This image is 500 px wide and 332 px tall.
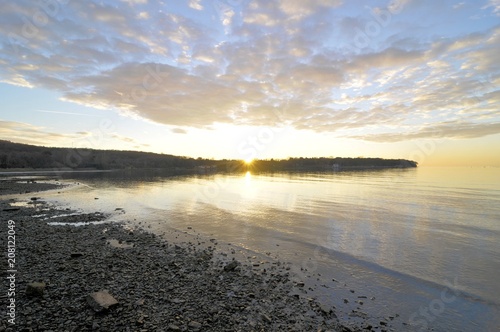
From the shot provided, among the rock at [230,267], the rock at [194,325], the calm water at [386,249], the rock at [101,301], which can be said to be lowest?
the calm water at [386,249]

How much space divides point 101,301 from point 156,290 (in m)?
2.37

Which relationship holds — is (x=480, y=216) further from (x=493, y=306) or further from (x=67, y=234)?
(x=67, y=234)

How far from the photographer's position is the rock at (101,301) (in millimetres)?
9484

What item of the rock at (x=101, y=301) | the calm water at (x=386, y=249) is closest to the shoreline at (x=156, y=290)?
the rock at (x=101, y=301)

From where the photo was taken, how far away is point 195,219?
30.8 metres

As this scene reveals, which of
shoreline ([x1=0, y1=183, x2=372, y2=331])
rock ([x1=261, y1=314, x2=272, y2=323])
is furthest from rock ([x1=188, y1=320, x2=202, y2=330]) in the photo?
rock ([x1=261, y1=314, x2=272, y2=323])

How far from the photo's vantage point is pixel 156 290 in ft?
38.1

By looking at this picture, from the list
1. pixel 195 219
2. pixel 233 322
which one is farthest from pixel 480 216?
pixel 233 322

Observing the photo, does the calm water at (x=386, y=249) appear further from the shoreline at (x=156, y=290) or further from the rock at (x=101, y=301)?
the rock at (x=101, y=301)

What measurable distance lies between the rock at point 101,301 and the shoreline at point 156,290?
0.63 ft

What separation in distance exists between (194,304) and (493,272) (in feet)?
60.2

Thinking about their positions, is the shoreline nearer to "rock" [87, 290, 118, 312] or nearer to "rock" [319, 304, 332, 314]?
"rock" [319, 304, 332, 314]

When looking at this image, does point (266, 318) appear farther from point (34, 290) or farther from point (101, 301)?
point (34, 290)

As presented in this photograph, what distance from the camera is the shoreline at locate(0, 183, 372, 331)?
30.2ft
